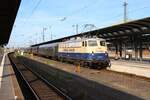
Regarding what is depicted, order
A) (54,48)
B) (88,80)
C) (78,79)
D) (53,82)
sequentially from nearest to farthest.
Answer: (88,80)
(78,79)
(53,82)
(54,48)

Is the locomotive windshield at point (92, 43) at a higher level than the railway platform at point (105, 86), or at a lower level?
higher


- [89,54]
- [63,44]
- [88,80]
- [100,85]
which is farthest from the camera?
[63,44]

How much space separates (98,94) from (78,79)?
4023mm

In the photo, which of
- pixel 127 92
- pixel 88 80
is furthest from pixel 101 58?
pixel 127 92

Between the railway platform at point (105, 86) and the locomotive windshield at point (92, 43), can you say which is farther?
the locomotive windshield at point (92, 43)

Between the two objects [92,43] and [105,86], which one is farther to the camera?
[92,43]

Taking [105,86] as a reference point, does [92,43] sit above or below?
above

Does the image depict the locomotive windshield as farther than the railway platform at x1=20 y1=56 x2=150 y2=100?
Yes

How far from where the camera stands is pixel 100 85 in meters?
12.0

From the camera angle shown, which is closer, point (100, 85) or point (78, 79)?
point (100, 85)

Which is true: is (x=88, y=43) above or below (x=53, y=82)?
above

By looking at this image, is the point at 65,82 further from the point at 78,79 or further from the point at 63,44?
the point at 63,44

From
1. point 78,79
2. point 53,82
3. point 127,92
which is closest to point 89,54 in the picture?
point 53,82

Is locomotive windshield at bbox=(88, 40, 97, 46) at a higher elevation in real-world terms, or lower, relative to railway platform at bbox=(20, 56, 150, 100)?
higher
